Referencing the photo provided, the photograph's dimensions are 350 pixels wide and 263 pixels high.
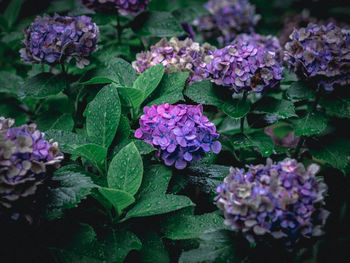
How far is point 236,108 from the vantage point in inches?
58.6

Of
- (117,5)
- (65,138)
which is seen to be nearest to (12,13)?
(117,5)

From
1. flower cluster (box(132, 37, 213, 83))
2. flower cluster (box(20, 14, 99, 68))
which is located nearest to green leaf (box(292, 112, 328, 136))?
flower cluster (box(132, 37, 213, 83))

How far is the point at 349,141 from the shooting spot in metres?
1.69

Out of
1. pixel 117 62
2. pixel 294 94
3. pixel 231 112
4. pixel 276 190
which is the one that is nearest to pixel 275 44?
pixel 294 94

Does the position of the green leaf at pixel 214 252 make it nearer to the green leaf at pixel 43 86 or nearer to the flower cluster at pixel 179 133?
the flower cluster at pixel 179 133

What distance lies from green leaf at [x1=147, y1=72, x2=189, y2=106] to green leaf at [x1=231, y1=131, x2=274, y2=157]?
0.30 metres

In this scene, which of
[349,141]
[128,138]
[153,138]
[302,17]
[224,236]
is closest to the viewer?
[224,236]

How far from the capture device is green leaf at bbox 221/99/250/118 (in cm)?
145

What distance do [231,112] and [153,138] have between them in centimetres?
35

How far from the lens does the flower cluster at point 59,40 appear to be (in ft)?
4.99

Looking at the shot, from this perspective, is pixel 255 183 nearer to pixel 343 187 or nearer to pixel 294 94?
pixel 294 94

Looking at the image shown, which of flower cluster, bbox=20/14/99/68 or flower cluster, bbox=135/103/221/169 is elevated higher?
flower cluster, bbox=20/14/99/68

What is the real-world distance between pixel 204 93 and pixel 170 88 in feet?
0.47

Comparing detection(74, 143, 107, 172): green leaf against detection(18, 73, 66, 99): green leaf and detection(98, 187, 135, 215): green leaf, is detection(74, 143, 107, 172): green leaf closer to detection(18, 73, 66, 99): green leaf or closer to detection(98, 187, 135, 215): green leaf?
detection(98, 187, 135, 215): green leaf
